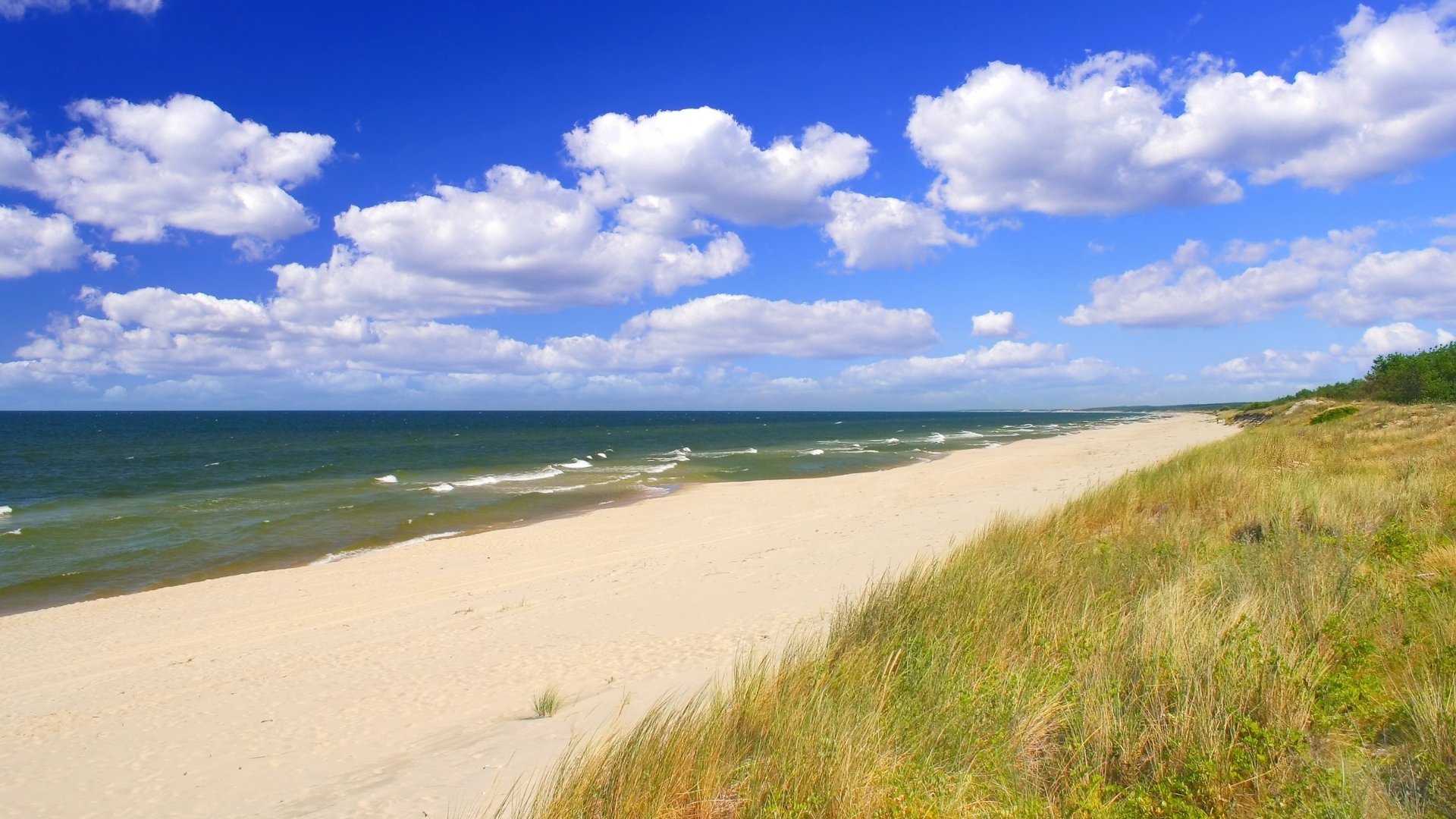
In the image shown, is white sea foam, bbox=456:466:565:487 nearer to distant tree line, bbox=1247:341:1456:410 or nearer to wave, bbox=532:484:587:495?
wave, bbox=532:484:587:495

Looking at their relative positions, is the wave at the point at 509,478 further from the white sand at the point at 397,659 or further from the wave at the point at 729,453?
the white sand at the point at 397,659

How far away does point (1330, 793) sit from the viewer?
349cm

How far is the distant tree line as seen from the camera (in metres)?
34.9

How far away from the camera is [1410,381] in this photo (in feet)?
128

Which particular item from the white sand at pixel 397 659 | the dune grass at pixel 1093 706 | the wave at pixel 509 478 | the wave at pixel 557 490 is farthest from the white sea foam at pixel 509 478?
the dune grass at pixel 1093 706

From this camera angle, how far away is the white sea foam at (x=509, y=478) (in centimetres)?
3619

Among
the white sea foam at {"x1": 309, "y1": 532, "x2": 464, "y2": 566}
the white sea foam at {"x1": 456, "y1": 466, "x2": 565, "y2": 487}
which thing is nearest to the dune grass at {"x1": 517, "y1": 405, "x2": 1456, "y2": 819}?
the white sea foam at {"x1": 309, "y1": 532, "x2": 464, "y2": 566}

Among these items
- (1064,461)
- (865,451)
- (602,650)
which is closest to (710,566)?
(602,650)

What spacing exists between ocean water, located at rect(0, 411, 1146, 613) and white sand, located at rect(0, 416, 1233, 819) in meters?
3.82

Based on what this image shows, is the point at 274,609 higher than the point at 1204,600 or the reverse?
the reverse

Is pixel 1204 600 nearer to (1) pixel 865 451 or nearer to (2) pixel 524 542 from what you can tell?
(2) pixel 524 542

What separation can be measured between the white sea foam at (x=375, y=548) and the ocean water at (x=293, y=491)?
0.36ft

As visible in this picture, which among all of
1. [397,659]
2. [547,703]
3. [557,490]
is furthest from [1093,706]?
[557,490]

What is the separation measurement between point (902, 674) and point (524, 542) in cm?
1642
